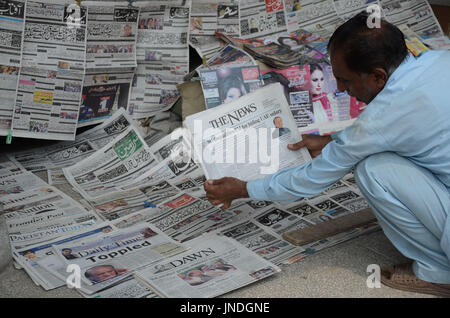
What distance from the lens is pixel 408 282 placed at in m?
1.24

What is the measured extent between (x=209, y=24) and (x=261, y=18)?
255mm

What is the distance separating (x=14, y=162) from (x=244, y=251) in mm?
1010

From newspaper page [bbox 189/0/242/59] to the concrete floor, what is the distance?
1.06m

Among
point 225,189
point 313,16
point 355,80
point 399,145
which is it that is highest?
point 313,16

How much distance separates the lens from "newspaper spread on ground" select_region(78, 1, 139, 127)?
196 cm

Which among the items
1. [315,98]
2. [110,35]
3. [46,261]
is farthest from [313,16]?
[46,261]

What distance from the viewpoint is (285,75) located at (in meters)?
2.05

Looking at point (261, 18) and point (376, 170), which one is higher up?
point (261, 18)

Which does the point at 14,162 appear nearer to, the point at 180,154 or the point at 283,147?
the point at 180,154

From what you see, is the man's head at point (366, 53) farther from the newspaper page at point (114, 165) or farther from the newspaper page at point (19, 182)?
the newspaper page at point (19, 182)

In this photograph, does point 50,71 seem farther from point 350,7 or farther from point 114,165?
point 350,7

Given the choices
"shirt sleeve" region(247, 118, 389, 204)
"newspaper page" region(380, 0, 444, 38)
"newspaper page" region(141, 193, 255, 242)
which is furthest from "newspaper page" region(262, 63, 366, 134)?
"shirt sleeve" region(247, 118, 389, 204)

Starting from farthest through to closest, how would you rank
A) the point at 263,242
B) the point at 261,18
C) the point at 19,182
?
the point at 261,18
the point at 19,182
the point at 263,242
